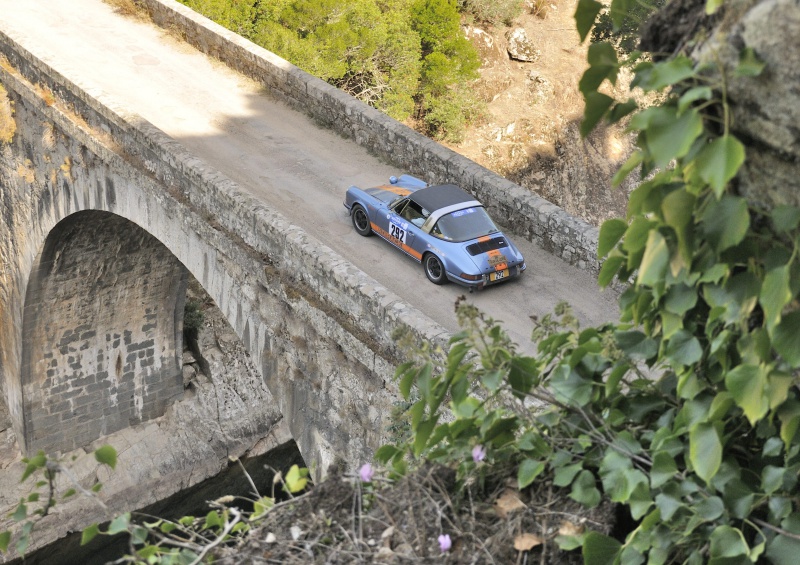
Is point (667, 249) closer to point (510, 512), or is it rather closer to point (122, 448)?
point (510, 512)

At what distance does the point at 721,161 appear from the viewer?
8.32 feet

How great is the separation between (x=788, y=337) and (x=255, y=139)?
37.4 feet

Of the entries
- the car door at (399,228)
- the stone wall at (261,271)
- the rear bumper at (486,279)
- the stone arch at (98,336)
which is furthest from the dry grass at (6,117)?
the rear bumper at (486,279)

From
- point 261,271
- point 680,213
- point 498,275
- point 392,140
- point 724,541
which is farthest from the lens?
point 392,140

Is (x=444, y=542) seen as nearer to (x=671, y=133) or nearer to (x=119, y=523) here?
(x=119, y=523)

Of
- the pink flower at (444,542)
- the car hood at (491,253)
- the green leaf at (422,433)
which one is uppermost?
the green leaf at (422,433)

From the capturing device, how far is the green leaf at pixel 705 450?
9.56 feet

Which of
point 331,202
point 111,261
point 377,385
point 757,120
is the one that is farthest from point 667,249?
point 111,261

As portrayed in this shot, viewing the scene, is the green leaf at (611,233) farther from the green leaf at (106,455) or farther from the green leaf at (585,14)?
the green leaf at (106,455)

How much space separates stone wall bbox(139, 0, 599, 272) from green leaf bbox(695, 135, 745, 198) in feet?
24.6

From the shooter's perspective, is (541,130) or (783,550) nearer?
(783,550)

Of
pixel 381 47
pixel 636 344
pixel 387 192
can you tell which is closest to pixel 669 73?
pixel 636 344

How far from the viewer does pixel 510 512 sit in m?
3.38

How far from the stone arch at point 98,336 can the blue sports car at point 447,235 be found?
330 inches
